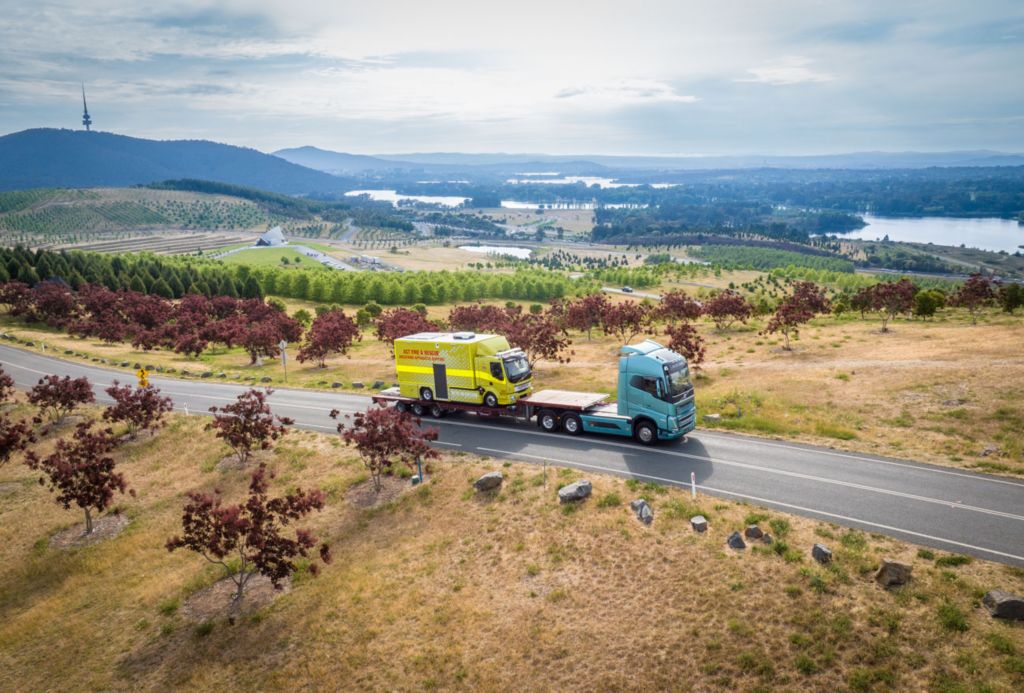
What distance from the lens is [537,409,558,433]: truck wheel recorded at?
1230 inches

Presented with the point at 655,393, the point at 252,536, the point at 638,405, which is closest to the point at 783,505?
the point at 655,393

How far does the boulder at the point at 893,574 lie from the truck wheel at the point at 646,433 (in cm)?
1197

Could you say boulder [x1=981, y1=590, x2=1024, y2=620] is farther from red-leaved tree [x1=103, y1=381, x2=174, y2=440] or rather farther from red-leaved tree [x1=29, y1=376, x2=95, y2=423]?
red-leaved tree [x1=29, y1=376, x2=95, y2=423]

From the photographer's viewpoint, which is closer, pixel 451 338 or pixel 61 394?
pixel 451 338

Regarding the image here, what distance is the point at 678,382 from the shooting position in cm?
2830

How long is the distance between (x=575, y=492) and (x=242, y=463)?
58.3ft

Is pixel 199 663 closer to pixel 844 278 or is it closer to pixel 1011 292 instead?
pixel 1011 292

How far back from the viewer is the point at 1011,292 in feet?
177

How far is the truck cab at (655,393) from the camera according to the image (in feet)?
91.6

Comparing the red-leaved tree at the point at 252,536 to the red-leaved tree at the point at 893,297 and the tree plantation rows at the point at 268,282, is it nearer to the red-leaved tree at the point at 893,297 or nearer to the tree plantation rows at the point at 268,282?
the red-leaved tree at the point at 893,297

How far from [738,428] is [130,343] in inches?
2562

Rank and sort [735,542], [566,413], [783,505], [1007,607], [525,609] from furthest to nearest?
[566,413] → [783,505] → [735,542] → [525,609] → [1007,607]

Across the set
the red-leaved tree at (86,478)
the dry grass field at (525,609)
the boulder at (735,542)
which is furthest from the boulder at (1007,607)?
the red-leaved tree at (86,478)

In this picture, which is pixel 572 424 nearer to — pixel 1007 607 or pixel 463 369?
pixel 463 369
